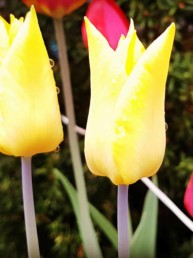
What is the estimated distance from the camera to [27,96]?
59cm

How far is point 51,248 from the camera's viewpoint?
1522 millimetres

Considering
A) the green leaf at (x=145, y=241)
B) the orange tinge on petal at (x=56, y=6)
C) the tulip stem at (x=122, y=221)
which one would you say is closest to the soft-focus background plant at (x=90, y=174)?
the green leaf at (x=145, y=241)

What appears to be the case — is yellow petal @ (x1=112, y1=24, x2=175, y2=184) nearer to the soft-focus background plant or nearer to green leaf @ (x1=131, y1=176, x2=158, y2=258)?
green leaf @ (x1=131, y1=176, x2=158, y2=258)

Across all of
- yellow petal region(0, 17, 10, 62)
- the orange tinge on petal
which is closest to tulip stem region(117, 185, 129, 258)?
yellow petal region(0, 17, 10, 62)

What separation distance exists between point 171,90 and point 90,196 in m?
0.29

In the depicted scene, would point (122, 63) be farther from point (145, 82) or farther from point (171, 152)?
point (171, 152)

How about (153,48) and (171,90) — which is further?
(171,90)

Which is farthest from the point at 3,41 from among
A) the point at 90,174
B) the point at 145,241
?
the point at 90,174

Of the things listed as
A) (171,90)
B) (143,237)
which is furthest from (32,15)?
(171,90)

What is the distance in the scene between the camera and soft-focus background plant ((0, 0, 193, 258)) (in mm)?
1471

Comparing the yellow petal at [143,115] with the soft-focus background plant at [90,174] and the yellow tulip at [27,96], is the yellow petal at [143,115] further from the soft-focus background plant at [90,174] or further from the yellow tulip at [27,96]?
the soft-focus background plant at [90,174]

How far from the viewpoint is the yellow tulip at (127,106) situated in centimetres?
54

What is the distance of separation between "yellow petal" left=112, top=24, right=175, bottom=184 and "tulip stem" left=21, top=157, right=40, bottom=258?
112 mm

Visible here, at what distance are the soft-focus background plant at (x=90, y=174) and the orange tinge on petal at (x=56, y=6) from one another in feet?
2.18
